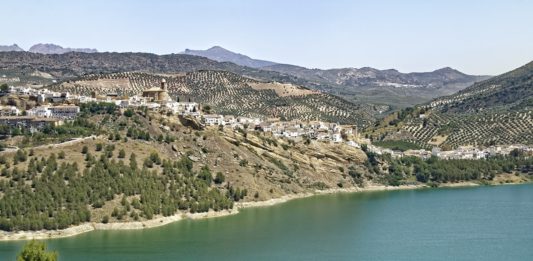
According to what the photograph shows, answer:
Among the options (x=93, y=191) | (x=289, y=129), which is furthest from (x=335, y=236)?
(x=289, y=129)

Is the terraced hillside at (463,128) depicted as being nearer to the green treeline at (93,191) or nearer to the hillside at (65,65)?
the green treeline at (93,191)

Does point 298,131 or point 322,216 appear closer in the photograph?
point 322,216

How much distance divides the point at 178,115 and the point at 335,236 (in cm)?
2771

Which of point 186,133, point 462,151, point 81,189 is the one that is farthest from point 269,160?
point 462,151

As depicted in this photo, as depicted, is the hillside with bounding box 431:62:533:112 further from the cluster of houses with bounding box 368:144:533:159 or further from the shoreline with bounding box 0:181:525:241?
the shoreline with bounding box 0:181:525:241

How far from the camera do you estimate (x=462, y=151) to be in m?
92.8

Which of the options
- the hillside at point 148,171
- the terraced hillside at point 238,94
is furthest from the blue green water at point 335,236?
the terraced hillside at point 238,94

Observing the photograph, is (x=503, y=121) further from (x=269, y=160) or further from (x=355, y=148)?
(x=269, y=160)

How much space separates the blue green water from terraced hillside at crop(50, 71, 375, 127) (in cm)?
5873

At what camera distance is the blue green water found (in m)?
43.8

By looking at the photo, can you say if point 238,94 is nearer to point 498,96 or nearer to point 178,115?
point 498,96

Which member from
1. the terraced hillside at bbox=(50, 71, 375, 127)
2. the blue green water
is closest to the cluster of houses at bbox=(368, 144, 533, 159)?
the blue green water

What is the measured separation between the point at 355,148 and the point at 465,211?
21991 mm

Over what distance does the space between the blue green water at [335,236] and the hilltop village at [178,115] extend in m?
17.1
